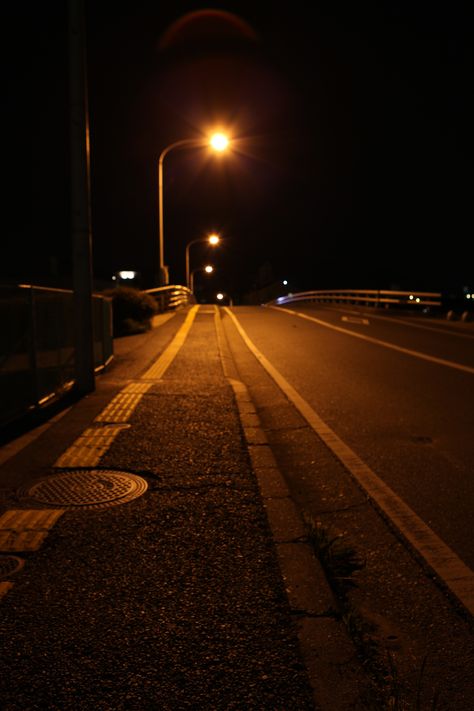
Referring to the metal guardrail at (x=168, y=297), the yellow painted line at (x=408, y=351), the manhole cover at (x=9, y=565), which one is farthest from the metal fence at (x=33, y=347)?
the metal guardrail at (x=168, y=297)

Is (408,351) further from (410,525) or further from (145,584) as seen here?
(145,584)

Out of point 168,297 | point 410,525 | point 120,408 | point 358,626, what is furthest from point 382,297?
point 358,626

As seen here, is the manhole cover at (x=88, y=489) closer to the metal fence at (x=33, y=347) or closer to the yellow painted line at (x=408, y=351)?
the metal fence at (x=33, y=347)

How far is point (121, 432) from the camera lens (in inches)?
267

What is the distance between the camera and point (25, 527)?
418 centimetres

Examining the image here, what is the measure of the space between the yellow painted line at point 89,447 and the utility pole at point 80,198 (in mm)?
2271

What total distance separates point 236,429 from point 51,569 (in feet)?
11.7

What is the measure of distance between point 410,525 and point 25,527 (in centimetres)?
258

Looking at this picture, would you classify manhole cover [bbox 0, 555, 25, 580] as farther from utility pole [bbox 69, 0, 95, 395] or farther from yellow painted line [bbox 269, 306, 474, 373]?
yellow painted line [bbox 269, 306, 474, 373]

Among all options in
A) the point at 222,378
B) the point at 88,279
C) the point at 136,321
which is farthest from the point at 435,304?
the point at 88,279

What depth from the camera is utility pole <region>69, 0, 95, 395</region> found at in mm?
8547

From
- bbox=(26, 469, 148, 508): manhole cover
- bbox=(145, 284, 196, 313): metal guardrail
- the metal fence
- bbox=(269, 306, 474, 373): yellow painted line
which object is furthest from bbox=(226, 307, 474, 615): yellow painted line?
bbox=(145, 284, 196, 313): metal guardrail

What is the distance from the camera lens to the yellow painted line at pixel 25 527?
12.7 ft

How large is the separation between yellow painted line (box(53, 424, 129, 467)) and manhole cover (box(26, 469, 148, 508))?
259 millimetres
